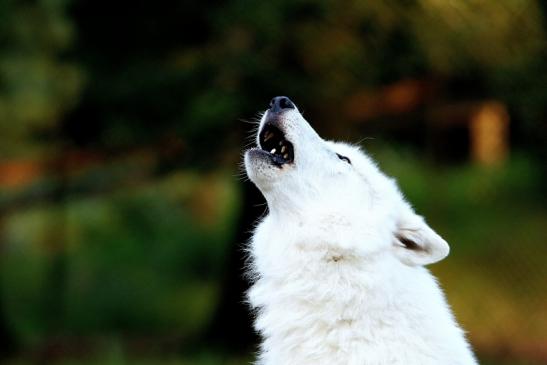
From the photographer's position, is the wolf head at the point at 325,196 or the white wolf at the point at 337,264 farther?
the wolf head at the point at 325,196

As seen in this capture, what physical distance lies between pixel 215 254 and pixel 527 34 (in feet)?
22.0

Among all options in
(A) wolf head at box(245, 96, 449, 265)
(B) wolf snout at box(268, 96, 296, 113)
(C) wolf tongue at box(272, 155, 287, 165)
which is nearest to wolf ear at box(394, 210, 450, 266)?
(A) wolf head at box(245, 96, 449, 265)

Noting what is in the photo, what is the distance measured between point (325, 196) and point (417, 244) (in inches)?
18.5

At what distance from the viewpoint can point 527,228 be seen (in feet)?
38.4

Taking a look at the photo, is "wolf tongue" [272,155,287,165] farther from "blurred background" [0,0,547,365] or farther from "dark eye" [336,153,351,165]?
"blurred background" [0,0,547,365]

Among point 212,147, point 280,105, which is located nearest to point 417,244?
point 280,105

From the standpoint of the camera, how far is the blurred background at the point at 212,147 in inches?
352

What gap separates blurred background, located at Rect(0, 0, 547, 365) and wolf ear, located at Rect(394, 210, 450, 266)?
343 cm

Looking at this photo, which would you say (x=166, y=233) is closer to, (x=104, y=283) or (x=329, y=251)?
(x=104, y=283)

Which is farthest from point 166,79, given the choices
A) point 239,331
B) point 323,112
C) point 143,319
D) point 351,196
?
point 351,196

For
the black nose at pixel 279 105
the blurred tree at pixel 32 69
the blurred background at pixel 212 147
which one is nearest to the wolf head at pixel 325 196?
the black nose at pixel 279 105

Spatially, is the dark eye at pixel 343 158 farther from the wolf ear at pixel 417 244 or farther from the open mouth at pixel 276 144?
the wolf ear at pixel 417 244

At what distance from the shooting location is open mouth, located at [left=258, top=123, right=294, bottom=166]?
4.30 m

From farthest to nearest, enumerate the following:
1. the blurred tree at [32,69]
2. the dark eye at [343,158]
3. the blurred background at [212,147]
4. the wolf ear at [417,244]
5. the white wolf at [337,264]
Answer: the blurred tree at [32,69], the blurred background at [212,147], the dark eye at [343,158], the wolf ear at [417,244], the white wolf at [337,264]
